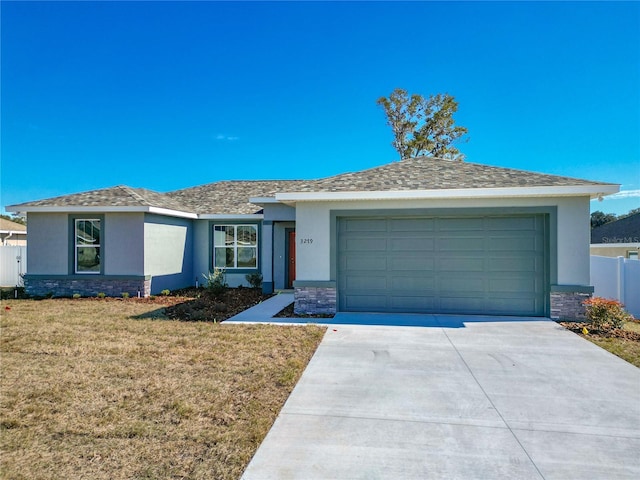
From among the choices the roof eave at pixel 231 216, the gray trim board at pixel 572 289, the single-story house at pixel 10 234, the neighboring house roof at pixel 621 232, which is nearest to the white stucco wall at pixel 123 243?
the roof eave at pixel 231 216

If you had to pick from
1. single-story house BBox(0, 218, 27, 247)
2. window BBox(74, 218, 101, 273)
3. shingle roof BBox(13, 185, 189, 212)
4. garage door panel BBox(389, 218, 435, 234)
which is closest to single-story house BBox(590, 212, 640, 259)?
garage door panel BBox(389, 218, 435, 234)

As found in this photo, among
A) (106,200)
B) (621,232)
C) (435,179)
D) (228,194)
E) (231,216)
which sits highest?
(228,194)

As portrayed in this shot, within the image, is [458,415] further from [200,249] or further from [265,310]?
[200,249]

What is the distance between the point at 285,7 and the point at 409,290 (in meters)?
9.82

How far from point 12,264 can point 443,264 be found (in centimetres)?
1700

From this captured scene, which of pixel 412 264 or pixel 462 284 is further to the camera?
pixel 412 264

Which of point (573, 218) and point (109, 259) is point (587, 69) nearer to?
point (573, 218)

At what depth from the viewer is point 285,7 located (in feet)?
35.8

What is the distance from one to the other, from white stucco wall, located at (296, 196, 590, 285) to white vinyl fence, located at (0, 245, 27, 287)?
12775 millimetres

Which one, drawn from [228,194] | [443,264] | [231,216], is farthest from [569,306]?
[228,194]

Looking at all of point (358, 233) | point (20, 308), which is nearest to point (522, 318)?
point (358, 233)

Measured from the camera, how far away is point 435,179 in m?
8.92

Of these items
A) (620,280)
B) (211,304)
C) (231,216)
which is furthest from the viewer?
(231,216)

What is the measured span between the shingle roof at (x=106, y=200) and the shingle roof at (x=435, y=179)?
643cm
